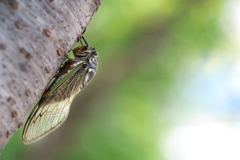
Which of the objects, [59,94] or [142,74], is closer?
[59,94]

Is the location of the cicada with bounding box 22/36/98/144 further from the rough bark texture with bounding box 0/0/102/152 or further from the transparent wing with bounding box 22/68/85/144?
the rough bark texture with bounding box 0/0/102/152

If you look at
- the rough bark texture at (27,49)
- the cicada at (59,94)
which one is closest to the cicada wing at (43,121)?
the cicada at (59,94)

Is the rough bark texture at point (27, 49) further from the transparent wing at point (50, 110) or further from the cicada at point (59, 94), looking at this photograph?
the transparent wing at point (50, 110)

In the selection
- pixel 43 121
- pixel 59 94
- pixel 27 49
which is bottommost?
pixel 27 49

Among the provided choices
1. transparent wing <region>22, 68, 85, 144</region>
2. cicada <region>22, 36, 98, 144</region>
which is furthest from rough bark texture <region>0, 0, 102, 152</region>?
transparent wing <region>22, 68, 85, 144</region>

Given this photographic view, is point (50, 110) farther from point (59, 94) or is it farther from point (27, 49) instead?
point (27, 49)

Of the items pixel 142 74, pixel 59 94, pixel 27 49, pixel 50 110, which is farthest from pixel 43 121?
pixel 142 74

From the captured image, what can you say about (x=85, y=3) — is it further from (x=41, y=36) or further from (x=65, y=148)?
(x=65, y=148)
